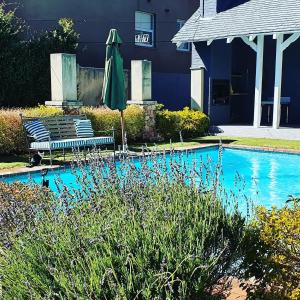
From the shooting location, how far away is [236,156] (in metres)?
13.1

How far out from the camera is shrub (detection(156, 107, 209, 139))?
594 inches

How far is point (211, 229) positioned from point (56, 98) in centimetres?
1143

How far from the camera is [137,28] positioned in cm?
2144

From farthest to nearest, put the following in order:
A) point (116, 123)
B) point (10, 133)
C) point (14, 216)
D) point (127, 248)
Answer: point (116, 123) < point (10, 133) < point (14, 216) < point (127, 248)

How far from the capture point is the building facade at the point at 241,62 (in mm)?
17094

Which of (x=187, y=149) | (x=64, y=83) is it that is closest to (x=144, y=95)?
(x=64, y=83)

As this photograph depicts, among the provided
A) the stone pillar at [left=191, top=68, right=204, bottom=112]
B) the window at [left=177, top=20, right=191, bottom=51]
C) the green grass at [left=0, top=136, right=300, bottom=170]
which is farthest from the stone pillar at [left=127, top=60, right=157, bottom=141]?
the window at [left=177, top=20, right=191, bottom=51]

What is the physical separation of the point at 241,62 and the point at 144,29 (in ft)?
16.4

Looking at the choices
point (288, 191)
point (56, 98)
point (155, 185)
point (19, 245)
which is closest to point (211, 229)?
point (155, 185)

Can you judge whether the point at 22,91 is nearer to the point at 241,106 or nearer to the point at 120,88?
the point at 120,88

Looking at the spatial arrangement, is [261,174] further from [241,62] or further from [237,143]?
[241,62]

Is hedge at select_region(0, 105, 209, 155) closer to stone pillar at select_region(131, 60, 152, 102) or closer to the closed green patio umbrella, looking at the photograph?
stone pillar at select_region(131, 60, 152, 102)

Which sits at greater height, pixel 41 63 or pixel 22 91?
pixel 41 63

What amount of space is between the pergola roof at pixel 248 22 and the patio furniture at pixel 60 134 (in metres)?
8.09
